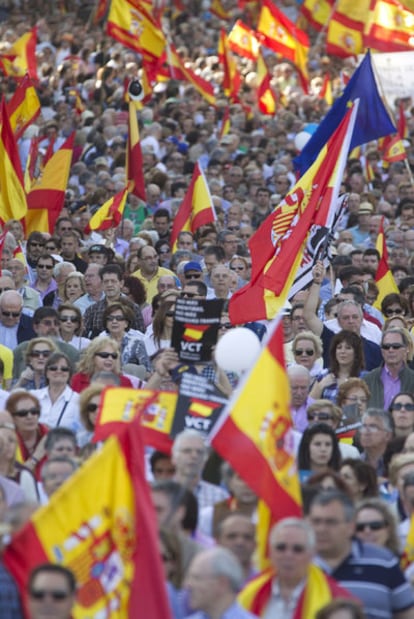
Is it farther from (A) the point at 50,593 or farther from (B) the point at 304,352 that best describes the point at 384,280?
(A) the point at 50,593

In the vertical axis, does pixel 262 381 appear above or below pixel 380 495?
above

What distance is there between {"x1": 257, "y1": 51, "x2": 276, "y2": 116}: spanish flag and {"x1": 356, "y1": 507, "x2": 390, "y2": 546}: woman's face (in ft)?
64.5

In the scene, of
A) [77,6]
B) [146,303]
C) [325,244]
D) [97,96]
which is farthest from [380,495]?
[77,6]

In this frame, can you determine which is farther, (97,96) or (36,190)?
(97,96)

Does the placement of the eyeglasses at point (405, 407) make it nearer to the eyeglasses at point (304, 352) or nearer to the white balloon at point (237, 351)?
the white balloon at point (237, 351)

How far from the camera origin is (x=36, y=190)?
19031 millimetres

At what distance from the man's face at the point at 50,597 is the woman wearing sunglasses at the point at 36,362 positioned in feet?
17.3

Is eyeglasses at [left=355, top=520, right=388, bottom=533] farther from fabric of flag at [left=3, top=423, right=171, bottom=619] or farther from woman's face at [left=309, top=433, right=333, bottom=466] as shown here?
woman's face at [left=309, top=433, right=333, bottom=466]

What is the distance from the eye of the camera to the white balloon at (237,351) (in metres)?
10.4

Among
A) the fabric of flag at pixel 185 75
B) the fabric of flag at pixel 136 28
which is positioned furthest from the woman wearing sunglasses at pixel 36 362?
the fabric of flag at pixel 185 75

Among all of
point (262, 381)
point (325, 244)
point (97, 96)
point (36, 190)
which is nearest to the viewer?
point (262, 381)

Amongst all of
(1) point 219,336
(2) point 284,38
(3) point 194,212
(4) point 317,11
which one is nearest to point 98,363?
(1) point 219,336

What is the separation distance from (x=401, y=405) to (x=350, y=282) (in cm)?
496

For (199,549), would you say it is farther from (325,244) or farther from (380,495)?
(325,244)
